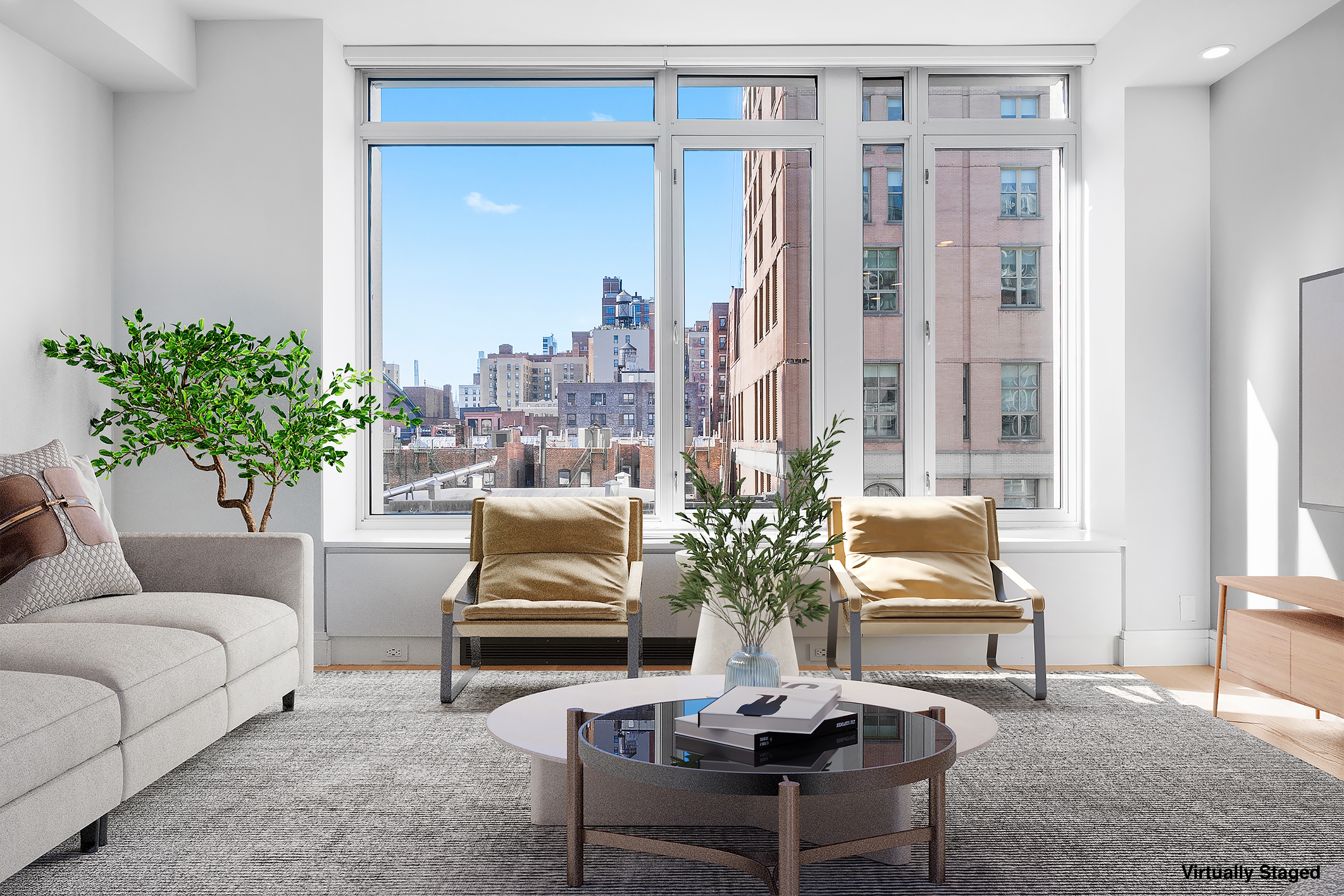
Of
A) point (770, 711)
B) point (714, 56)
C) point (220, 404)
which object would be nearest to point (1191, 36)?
point (714, 56)

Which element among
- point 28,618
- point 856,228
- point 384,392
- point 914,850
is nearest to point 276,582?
point 28,618

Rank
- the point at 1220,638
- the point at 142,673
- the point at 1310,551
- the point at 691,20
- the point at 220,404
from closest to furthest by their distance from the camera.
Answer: the point at 142,673 → the point at 1220,638 → the point at 1310,551 → the point at 220,404 → the point at 691,20

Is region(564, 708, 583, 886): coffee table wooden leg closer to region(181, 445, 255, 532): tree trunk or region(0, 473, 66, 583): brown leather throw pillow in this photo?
region(0, 473, 66, 583): brown leather throw pillow

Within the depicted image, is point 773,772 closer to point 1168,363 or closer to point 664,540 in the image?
point 664,540

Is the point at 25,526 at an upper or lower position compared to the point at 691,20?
lower

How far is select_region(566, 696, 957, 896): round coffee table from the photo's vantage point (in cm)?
176

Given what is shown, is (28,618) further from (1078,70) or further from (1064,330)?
(1078,70)

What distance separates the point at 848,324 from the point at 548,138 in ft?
6.08

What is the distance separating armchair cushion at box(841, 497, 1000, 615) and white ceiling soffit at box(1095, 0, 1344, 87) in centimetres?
218

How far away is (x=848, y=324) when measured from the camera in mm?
4852

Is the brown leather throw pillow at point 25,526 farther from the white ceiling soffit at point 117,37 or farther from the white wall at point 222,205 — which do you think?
the white ceiling soffit at point 117,37

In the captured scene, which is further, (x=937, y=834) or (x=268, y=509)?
(x=268, y=509)

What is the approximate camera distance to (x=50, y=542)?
116 inches

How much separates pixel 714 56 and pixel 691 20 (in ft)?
1.02
